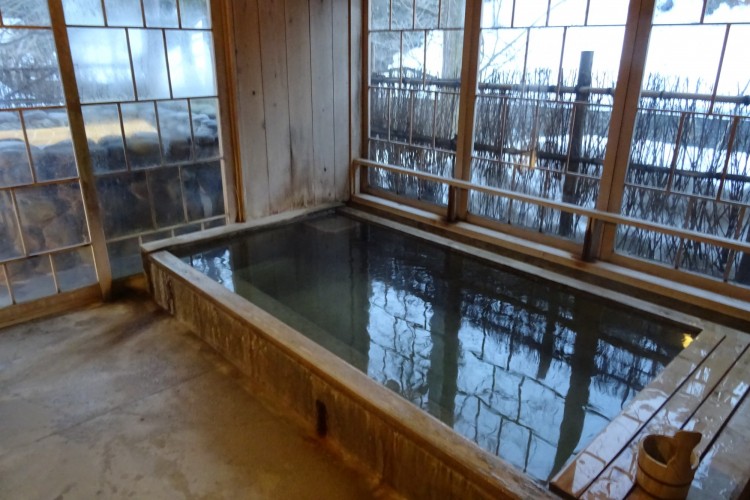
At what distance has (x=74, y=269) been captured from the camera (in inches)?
123

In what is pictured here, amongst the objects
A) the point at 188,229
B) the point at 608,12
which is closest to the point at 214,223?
the point at 188,229

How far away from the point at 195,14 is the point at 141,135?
805 mm

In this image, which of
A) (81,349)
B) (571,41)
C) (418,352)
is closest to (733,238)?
(571,41)

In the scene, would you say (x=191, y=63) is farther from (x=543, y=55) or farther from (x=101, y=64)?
(x=543, y=55)

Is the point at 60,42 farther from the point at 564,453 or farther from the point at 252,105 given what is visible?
the point at 564,453

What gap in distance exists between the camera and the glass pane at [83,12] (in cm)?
277

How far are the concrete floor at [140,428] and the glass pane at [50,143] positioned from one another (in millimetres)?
858

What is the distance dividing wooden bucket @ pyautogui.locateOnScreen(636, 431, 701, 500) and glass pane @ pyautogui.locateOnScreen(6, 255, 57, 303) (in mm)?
3053

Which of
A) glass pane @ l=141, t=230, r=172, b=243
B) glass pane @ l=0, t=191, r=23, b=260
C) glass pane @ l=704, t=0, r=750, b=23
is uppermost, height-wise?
glass pane @ l=704, t=0, r=750, b=23

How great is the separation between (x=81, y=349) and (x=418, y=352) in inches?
67.9

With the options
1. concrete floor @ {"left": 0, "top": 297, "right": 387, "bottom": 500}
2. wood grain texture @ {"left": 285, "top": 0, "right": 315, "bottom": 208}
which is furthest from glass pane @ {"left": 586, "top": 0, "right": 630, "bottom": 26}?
concrete floor @ {"left": 0, "top": 297, "right": 387, "bottom": 500}

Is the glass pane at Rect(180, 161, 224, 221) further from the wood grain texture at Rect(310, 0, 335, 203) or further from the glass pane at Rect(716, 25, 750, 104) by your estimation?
the glass pane at Rect(716, 25, 750, 104)

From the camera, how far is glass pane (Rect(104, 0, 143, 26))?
2.91 meters

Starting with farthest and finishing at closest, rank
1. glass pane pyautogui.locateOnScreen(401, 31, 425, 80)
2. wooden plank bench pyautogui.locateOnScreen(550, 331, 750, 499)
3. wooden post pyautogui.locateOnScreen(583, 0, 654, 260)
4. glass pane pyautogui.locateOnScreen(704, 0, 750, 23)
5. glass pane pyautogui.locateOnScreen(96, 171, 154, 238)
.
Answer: glass pane pyautogui.locateOnScreen(401, 31, 425, 80) → glass pane pyautogui.locateOnScreen(96, 171, 154, 238) → wooden post pyautogui.locateOnScreen(583, 0, 654, 260) → glass pane pyautogui.locateOnScreen(704, 0, 750, 23) → wooden plank bench pyautogui.locateOnScreen(550, 331, 750, 499)
